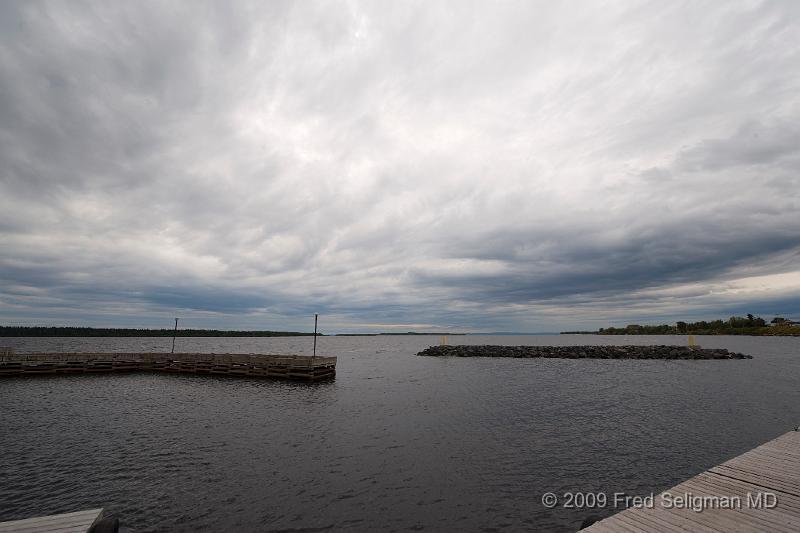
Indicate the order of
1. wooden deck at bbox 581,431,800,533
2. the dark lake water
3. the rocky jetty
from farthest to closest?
the rocky jetty < the dark lake water < wooden deck at bbox 581,431,800,533

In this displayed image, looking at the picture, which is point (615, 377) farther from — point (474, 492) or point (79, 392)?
point (79, 392)

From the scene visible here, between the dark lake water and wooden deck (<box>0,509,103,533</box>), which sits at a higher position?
wooden deck (<box>0,509,103,533</box>)

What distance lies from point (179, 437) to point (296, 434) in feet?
18.5

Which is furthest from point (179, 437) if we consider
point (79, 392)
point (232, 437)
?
point (79, 392)

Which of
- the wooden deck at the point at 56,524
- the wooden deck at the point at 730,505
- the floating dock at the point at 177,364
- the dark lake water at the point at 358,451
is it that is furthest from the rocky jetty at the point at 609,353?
the wooden deck at the point at 56,524

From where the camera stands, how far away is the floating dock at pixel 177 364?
40688 millimetres

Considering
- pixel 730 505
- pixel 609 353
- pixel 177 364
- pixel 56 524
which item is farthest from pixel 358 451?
pixel 609 353

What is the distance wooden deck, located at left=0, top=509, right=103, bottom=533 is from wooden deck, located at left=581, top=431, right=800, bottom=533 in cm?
982

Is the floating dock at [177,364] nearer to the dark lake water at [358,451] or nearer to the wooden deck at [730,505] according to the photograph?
the dark lake water at [358,451]

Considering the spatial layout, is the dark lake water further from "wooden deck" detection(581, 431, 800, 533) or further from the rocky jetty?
the rocky jetty

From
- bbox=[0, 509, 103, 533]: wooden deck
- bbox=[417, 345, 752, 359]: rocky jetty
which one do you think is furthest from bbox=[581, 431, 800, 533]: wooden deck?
bbox=[417, 345, 752, 359]: rocky jetty

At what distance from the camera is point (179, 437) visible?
1866cm

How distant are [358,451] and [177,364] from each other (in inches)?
1572

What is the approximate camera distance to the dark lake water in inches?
442
